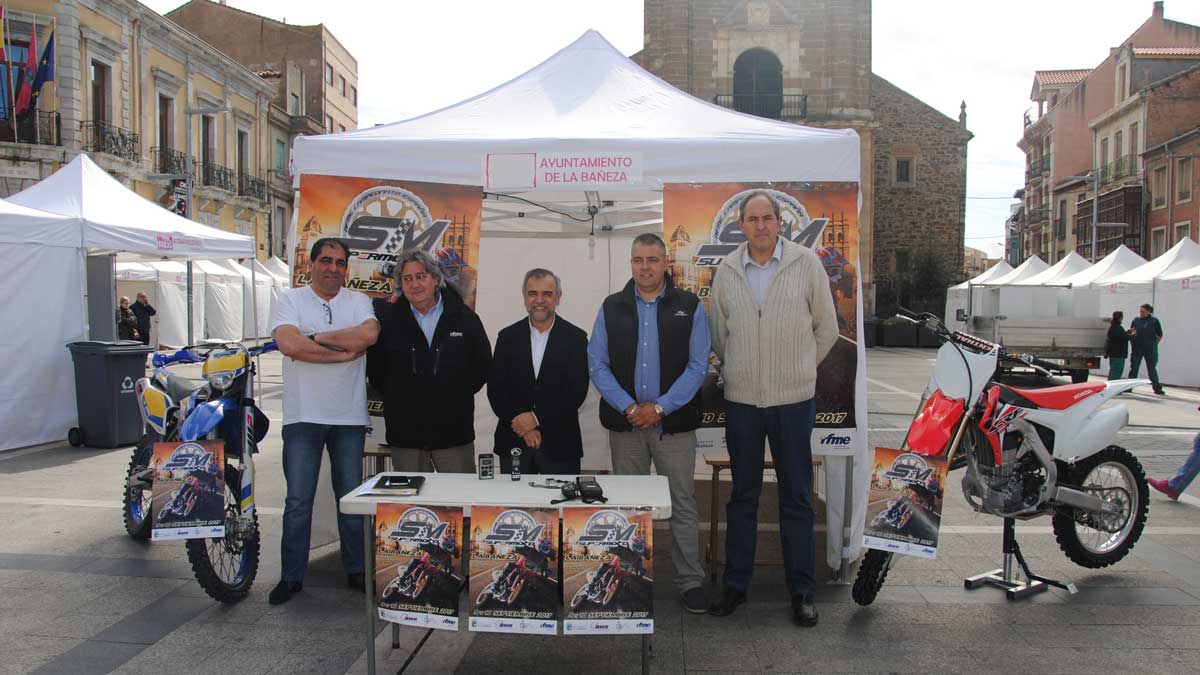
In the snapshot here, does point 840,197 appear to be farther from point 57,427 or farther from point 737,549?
point 57,427

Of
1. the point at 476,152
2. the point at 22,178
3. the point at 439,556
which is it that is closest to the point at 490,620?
the point at 439,556

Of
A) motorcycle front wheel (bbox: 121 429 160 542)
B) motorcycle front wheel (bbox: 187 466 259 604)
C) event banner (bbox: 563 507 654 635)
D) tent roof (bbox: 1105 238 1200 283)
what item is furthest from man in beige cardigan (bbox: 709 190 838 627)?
tent roof (bbox: 1105 238 1200 283)

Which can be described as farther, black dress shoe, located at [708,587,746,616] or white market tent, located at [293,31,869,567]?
white market tent, located at [293,31,869,567]

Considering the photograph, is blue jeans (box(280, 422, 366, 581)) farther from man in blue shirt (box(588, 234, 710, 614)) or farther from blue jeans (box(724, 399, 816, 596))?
blue jeans (box(724, 399, 816, 596))

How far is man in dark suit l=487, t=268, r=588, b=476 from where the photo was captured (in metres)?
4.12

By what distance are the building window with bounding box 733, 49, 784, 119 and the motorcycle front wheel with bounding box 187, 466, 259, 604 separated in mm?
31727

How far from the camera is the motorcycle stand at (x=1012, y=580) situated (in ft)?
14.4

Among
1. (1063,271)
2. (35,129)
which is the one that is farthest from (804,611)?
(35,129)

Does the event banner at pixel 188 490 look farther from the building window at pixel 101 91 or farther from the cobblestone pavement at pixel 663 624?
the building window at pixel 101 91

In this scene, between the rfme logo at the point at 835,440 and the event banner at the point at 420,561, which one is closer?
the event banner at the point at 420,561

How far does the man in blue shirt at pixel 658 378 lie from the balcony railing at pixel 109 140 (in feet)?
81.4

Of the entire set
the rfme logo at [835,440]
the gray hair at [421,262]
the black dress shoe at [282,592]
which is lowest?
the black dress shoe at [282,592]

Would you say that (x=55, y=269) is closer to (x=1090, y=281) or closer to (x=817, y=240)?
(x=817, y=240)

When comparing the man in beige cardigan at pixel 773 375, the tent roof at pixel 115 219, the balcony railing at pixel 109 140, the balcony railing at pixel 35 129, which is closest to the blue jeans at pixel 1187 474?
the man in beige cardigan at pixel 773 375
